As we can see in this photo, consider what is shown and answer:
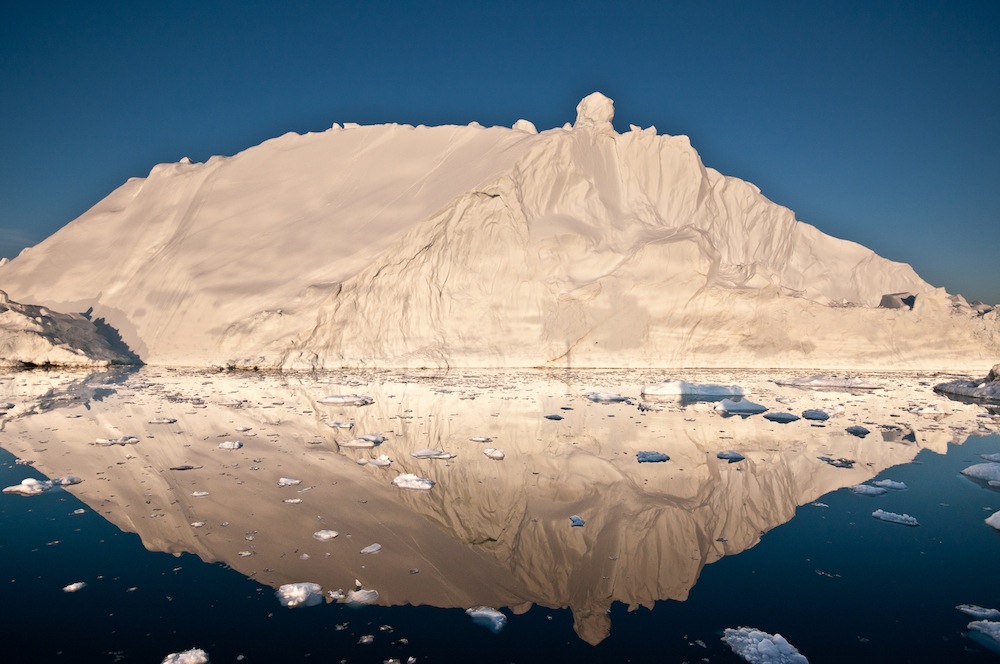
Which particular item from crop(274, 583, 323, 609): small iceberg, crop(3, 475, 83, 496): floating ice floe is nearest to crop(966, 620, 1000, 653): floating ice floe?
crop(274, 583, 323, 609): small iceberg

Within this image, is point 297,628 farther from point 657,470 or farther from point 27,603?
point 657,470

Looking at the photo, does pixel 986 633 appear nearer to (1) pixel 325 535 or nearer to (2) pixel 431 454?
(1) pixel 325 535

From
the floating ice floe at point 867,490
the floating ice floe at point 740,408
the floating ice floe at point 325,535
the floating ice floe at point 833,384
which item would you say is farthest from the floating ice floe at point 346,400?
the floating ice floe at point 833,384

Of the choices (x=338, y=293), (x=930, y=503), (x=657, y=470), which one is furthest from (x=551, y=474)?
(x=338, y=293)

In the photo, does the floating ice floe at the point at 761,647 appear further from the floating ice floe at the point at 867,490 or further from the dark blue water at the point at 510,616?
the floating ice floe at the point at 867,490

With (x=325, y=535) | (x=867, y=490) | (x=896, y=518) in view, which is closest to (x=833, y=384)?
(x=867, y=490)

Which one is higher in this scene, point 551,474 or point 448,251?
point 448,251

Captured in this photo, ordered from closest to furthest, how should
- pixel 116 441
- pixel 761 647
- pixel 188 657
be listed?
pixel 188 657
pixel 761 647
pixel 116 441
